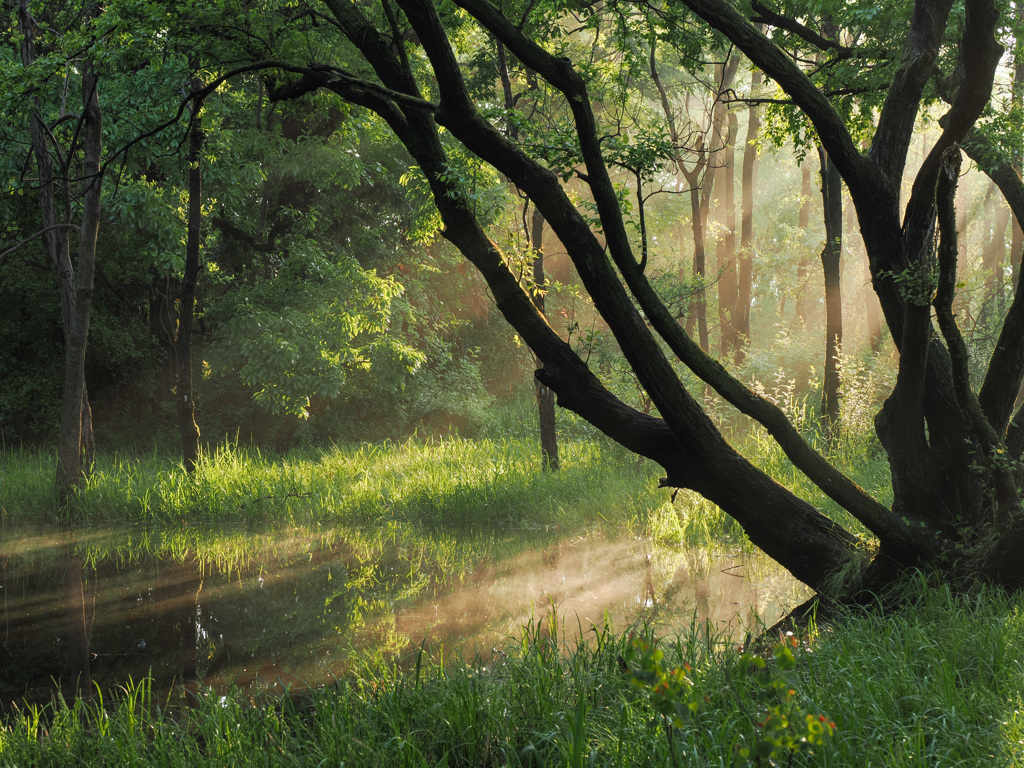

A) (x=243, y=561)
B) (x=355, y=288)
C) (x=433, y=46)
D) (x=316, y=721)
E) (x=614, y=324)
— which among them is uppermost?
(x=433, y=46)

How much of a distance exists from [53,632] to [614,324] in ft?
17.0

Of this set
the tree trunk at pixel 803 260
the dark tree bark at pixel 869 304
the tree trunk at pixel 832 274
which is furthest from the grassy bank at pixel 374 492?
the tree trunk at pixel 803 260

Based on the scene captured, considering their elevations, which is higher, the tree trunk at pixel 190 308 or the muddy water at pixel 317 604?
the tree trunk at pixel 190 308

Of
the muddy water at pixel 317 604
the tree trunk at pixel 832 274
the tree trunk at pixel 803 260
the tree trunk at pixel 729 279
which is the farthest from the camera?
the tree trunk at pixel 803 260

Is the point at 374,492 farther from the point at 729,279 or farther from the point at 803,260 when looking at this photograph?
the point at 803,260

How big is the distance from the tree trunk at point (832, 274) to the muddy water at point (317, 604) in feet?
14.5

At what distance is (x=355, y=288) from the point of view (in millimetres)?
14445

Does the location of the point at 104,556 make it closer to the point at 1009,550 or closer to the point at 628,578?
the point at 628,578

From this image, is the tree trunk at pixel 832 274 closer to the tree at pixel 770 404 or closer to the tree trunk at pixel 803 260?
the tree at pixel 770 404

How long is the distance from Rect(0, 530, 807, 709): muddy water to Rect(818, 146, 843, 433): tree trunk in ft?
14.5

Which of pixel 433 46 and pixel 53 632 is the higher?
pixel 433 46

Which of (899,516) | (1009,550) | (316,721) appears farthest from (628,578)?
(316,721)

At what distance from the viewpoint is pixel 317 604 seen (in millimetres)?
6543

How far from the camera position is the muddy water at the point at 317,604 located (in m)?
5.20
